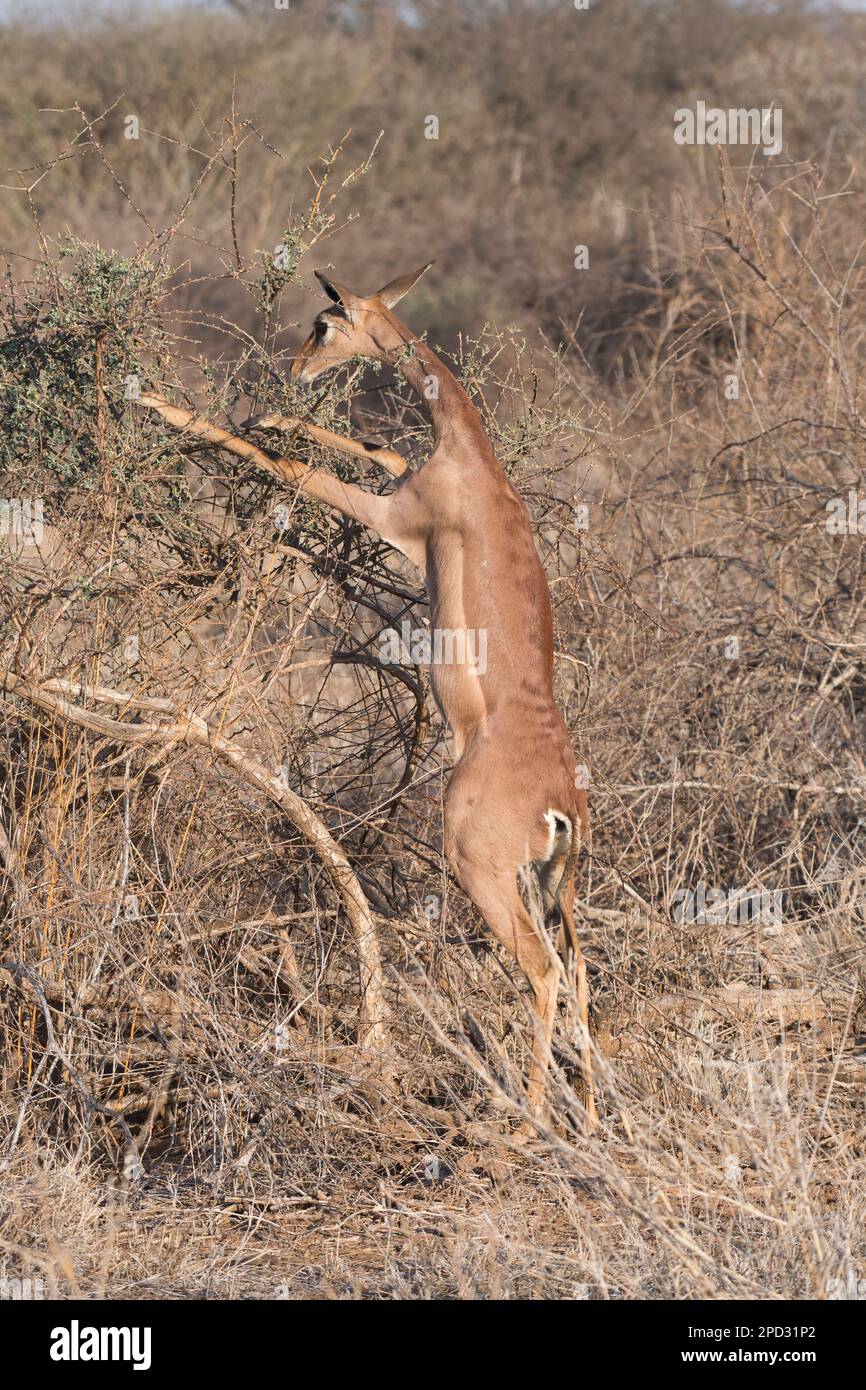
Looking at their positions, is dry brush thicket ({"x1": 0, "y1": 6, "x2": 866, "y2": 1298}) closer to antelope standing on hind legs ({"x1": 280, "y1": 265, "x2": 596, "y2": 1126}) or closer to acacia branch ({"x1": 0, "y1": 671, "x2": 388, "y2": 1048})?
acacia branch ({"x1": 0, "y1": 671, "x2": 388, "y2": 1048})

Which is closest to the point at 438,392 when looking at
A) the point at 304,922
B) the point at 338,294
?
the point at 338,294

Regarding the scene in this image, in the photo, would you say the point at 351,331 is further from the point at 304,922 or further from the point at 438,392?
the point at 304,922

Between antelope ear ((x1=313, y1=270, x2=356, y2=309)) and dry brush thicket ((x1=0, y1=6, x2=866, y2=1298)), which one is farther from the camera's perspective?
antelope ear ((x1=313, y1=270, x2=356, y2=309))

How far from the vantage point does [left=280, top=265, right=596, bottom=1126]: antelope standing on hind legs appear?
5445 mm

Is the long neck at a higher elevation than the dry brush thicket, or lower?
Result: higher

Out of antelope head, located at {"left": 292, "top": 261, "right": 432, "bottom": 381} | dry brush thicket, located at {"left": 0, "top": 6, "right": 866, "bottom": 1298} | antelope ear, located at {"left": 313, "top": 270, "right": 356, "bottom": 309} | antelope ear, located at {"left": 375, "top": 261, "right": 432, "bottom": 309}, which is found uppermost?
antelope ear, located at {"left": 375, "top": 261, "right": 432, "bottom": 309}

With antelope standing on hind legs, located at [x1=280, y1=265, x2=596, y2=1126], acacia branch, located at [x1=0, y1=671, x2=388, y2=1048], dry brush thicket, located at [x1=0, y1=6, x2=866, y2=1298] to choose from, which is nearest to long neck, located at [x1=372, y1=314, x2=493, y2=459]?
antelope standing on hind legs, located at [x1=280, y1=265, x2=596, y2=1126]

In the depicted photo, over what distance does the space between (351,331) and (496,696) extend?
1.80m

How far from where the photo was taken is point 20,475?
218 inches

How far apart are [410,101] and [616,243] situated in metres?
7.37

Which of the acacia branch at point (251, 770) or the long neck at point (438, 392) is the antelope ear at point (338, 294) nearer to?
the long neck at point (438, 392)

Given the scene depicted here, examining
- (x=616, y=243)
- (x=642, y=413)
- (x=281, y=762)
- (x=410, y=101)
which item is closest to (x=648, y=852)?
(x=281, y=762)
